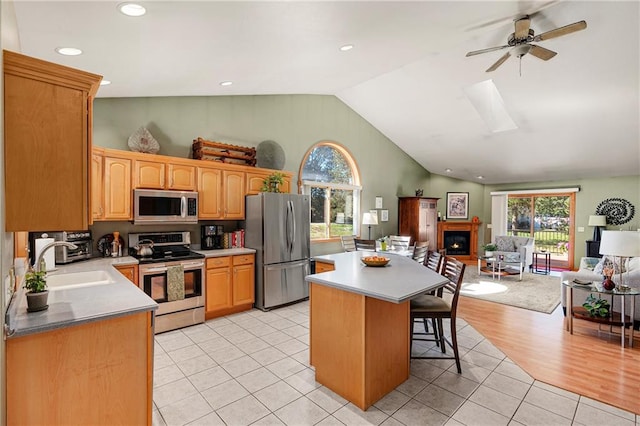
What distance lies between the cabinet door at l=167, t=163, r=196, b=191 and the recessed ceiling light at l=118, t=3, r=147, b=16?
91.3 inches

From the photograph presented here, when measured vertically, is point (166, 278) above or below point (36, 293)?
below

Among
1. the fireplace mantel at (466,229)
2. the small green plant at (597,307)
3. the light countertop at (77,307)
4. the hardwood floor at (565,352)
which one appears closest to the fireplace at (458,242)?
the fireplace mantel at (466,229)

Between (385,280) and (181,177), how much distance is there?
298 cm

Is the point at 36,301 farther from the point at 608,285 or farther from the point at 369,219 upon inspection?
the point at 369,219

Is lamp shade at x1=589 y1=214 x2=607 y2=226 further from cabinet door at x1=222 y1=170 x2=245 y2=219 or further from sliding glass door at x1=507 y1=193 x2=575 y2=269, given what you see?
cabinet door at x1=222 y1=170 x2=245 y2=219

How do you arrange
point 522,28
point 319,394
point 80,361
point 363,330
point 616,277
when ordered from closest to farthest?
point 80,361
point 363,330
point 319,394
point 522,28
point 616,277

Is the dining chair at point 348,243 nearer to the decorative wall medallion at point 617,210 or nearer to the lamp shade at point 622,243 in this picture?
the lamp shade at point 622,243

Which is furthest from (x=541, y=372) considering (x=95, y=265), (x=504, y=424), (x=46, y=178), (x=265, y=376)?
(x=95, y=265)

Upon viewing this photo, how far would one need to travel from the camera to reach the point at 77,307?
6.23 feet

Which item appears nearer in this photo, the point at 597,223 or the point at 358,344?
the point at 358,344

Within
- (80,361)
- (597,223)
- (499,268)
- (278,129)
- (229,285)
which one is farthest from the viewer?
(597,223)

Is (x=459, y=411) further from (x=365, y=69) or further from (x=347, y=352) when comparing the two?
(x=365, y=69)

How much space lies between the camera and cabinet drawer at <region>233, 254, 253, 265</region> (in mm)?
4484

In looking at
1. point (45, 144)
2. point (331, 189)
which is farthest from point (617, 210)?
point (45, 144)
